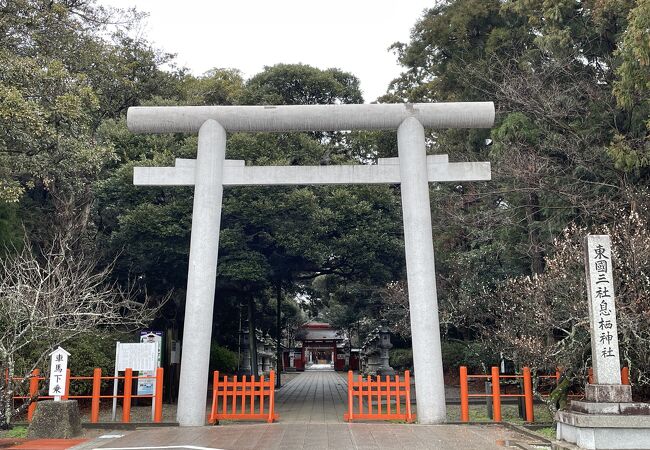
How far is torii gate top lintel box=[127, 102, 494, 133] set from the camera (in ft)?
37.4

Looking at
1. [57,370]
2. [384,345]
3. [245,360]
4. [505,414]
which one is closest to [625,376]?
[505,414]

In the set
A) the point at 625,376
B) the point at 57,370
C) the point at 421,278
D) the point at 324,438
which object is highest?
the point at 421,278

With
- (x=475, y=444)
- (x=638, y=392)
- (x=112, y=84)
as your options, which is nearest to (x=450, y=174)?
(x=475, y=444)

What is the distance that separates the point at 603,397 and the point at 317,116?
713cm

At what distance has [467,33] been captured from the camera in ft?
67.7

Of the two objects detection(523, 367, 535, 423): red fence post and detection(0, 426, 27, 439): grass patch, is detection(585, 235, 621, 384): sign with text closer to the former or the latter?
detection(523, 367, 535, 423): red fence post

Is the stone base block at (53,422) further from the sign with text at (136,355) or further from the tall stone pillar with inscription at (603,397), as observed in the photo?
the tall stone pillar with inscription at (603,397)

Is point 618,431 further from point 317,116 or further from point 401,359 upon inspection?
point 401,359

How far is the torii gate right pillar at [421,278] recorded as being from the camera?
414 inches

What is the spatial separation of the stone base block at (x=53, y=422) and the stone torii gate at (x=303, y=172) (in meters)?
2.16

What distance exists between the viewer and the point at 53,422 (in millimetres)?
9531

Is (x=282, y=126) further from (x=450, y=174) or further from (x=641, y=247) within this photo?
(x=641, y=247)

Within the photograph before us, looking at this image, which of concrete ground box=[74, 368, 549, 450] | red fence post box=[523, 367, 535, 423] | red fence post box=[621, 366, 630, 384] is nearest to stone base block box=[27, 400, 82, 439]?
concrete ground box=[74, 368, 549, 450]

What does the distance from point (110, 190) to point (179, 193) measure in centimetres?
204
